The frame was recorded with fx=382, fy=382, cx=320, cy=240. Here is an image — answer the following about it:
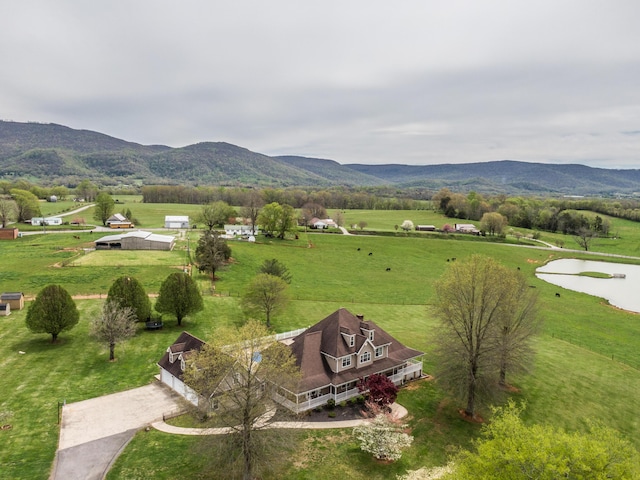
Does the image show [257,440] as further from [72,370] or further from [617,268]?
[617,268]

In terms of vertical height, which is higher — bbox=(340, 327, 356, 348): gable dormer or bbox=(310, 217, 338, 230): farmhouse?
bbox=(310, 217, 338, 230): farmhouse

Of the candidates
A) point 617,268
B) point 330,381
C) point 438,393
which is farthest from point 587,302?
point 330,381

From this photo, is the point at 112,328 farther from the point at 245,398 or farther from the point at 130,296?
the point at 245,398

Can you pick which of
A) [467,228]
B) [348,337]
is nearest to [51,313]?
[348,337]

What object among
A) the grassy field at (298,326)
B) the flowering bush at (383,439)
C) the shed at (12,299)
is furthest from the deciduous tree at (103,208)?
the flowering bush at (383,439)

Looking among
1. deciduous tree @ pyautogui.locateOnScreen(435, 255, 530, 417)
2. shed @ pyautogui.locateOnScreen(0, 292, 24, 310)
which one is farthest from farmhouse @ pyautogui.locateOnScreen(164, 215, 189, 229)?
deciduous tree @ pyautogui.locateOnScreen(435, 255, 530, 417)

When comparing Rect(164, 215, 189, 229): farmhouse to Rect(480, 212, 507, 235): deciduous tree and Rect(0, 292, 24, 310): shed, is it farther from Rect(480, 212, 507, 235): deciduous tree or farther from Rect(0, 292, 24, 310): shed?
Rect(480, 212, 507, 235): deciduous tree

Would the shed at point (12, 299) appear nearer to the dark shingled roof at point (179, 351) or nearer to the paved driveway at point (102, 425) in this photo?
the paved driveway at point (102, 425)
